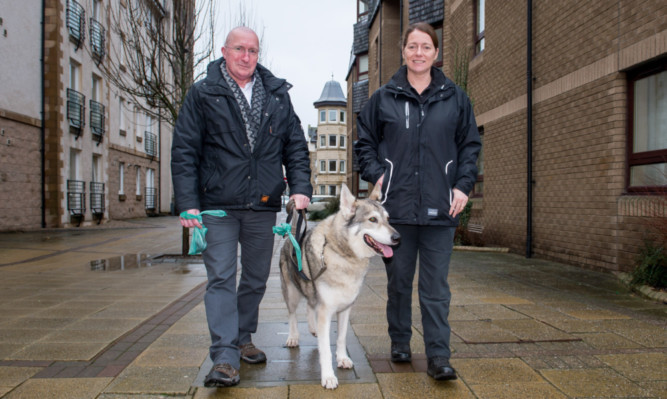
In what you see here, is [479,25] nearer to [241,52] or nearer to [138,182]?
[241,52]

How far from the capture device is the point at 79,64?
63.9 feet

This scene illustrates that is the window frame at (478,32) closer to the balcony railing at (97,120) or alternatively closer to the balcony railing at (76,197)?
the balcony railing at (76,197)

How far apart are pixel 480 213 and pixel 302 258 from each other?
31.2 ft

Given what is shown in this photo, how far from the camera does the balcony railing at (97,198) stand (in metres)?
20.5

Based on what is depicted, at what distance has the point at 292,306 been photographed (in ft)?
12.5

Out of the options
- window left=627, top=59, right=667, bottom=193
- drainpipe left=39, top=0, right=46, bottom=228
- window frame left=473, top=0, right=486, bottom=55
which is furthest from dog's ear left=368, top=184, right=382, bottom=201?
drainpipe left=39, top=0, right=46, bottom=228

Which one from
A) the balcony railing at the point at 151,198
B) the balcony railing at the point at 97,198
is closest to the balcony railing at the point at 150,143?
the balcony railing at the point at 151,198

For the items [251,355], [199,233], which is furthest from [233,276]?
[251,355]

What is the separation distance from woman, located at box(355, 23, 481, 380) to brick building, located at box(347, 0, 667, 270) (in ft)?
12.3

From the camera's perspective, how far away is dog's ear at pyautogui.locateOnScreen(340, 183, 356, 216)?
3215 millimetres

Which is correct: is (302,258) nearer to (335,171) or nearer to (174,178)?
(174,178)

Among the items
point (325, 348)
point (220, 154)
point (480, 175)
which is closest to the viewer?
point (325, 348)

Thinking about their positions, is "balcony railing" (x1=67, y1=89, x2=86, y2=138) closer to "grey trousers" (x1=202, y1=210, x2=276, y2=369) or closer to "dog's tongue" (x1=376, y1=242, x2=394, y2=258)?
"grey trousers" (x1=202, y1=210, x2=276, y2=369)

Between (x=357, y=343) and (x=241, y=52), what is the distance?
246 centimetres
